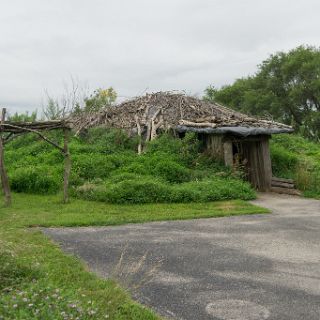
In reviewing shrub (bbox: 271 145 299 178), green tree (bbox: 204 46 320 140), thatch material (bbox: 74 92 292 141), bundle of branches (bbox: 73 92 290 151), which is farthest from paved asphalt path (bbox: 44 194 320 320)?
green tree (bbox: 204 46 320 140)

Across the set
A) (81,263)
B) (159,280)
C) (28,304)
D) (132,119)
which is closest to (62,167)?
(132,119)

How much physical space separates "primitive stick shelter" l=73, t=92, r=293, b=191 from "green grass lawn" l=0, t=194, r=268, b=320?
13.4 feet

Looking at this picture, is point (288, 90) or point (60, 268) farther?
point (288, 90)

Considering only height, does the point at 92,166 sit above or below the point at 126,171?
above

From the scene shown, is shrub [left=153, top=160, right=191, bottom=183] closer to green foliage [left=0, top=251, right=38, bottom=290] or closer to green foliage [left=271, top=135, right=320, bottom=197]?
green foliage [left=271, top=135, right=320, bottom=197]

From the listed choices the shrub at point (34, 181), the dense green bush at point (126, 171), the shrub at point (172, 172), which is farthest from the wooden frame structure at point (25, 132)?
the shrub at point (172, 172)

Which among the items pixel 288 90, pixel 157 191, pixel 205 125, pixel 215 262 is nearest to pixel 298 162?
pixel 205 125

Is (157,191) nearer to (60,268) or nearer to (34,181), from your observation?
(34,181)

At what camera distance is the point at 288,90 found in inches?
1457

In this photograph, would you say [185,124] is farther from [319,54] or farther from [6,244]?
[319,54]

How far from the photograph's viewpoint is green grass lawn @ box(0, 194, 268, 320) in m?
4.64

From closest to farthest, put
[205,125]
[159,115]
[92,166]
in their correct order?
1. [92,166]
2. [205,125]
3. [159,115]

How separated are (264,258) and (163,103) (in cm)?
1314

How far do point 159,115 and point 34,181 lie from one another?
6446 millimetres
